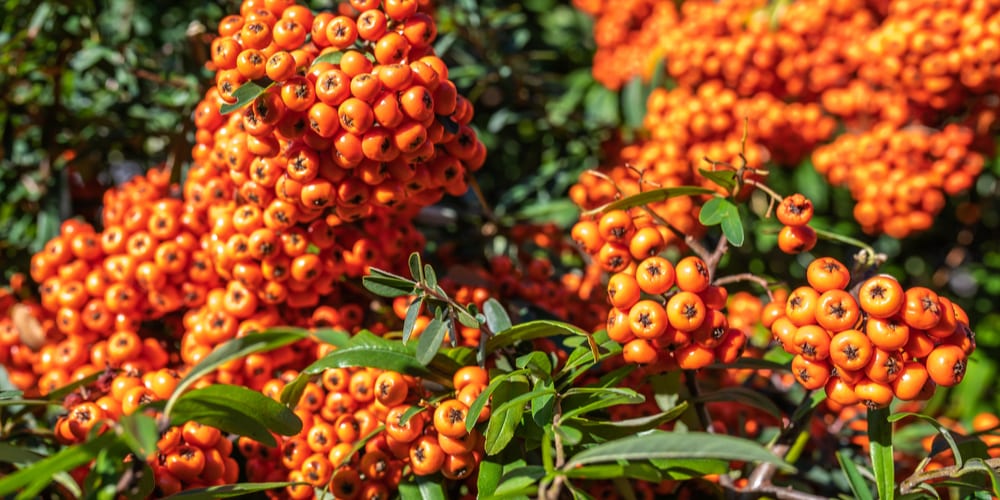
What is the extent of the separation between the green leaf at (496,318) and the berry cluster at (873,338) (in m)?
0.80

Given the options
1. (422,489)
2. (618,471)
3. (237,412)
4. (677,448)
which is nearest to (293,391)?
(237,412)

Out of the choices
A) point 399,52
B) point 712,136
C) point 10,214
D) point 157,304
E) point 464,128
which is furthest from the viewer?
point 712,136

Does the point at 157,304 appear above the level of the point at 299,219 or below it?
below

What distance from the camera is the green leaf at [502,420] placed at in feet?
6.01

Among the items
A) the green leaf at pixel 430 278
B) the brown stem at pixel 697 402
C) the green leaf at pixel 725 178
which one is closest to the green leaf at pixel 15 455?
the green leaf at pixel 430 278

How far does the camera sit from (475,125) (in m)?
4.16

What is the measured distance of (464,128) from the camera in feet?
7.70

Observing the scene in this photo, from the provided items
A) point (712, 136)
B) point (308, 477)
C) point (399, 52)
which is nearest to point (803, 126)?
point (712, 136)

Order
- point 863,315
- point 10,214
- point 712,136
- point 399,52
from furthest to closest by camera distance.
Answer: point 712,136 → point 10,214 → point 399,52 → point 863,315

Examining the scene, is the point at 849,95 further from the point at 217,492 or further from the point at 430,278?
the point at 217,492

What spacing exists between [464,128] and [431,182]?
0.20m

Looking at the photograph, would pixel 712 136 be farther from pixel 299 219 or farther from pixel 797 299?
pixel 299 219

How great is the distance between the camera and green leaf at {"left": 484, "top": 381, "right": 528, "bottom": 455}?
6.01 ft

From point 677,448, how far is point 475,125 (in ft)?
9.53
